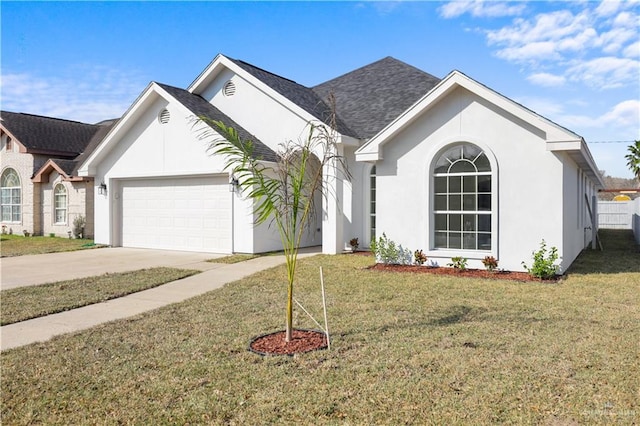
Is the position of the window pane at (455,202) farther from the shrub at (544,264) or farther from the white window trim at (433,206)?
the shrub at (544,264)

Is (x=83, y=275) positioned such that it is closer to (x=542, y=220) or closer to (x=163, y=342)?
(x=163, y=342)

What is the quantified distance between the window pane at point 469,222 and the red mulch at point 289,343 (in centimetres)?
641

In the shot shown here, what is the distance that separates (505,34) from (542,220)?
5.66 m

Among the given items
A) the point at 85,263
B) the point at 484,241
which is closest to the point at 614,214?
the point at 484,241

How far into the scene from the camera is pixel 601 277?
1057 centimetres

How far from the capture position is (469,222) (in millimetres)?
11414

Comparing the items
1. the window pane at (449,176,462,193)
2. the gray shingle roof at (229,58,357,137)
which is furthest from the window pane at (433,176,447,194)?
the gray shingle roof at (229,58,357,137)

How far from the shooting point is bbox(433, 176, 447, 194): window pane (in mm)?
11594

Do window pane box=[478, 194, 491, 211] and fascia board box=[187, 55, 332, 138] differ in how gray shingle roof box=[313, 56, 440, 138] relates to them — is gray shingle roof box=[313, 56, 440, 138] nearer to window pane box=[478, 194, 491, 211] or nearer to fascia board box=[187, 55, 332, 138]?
fascia board box=[187, 55, 332, 138]

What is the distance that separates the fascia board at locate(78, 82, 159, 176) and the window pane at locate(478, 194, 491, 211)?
36.6 feet

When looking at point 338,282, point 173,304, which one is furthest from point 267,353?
point 338,282

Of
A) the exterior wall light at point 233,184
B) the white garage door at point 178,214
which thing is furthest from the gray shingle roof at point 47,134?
the exterior wall light at point 233,184

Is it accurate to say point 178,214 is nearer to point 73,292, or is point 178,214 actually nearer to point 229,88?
point 229,88

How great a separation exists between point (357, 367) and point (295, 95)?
13.5m
